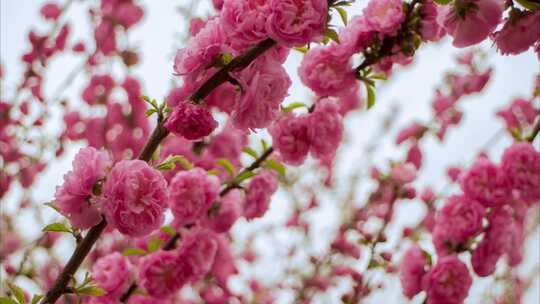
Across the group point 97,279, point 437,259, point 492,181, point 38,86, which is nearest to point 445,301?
point 437,259

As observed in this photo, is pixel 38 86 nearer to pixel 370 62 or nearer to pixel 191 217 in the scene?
pixel 191 217

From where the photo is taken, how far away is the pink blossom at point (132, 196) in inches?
36.7

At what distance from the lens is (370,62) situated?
1304mm

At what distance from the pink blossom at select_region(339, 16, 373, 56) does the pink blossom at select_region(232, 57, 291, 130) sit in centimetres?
31

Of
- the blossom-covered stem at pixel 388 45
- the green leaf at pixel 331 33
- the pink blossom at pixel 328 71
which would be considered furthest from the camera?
the pink blossom at pixel 328 71

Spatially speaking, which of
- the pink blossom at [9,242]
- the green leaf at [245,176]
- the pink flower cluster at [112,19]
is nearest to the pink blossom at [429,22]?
the green leaf at [245,176]

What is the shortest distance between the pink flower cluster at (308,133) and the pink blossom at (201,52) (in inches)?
19.3

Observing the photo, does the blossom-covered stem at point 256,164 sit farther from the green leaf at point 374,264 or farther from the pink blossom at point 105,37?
the pink blossom at point 105,37

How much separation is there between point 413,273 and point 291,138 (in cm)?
66

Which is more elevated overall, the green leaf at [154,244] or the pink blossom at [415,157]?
the pink blossom at [415,157]

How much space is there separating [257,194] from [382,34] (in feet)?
2.44

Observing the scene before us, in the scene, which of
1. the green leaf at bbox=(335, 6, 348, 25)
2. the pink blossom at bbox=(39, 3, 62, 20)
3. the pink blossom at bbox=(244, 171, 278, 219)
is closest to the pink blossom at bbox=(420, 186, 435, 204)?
the pink blossom at bbox=(244, 171, 278, 219)

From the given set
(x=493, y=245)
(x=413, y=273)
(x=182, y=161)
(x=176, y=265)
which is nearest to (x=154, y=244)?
(x=176, y=265)

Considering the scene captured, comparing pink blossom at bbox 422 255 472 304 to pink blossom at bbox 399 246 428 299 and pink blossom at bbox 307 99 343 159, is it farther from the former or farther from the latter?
pink blossom at bbox 307 99 343 159
